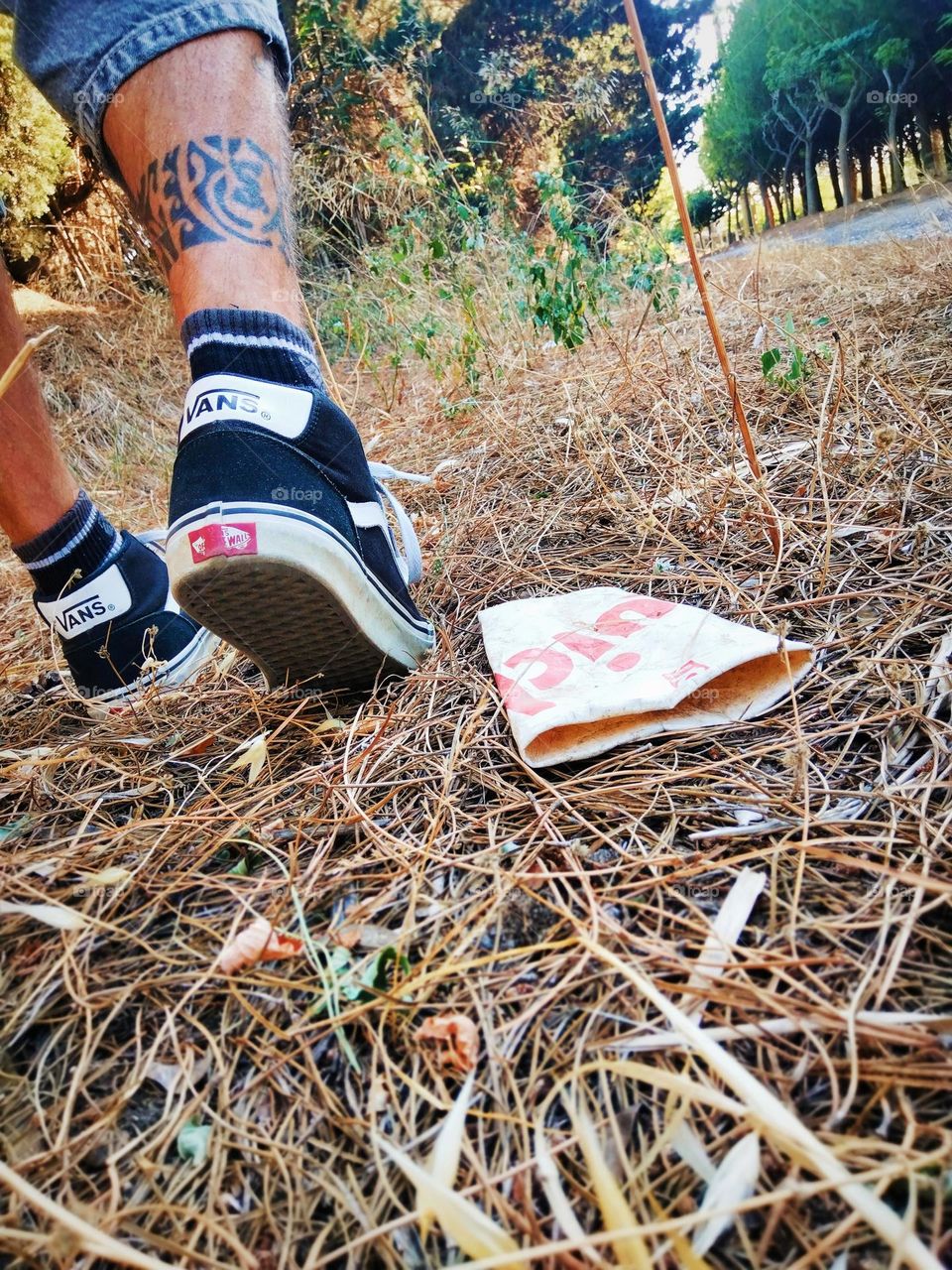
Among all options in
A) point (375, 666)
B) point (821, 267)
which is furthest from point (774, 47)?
point (375, 666)

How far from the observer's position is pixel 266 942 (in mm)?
615

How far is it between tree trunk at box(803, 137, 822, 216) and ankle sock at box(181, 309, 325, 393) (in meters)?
14.9

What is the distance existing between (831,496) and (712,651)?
0.56m

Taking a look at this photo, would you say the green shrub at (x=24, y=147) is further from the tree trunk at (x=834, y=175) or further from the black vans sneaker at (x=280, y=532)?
the tree trunk at (x=834, y=175)

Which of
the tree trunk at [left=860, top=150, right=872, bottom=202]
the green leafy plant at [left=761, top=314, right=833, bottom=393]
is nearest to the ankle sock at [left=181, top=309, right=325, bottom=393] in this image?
the green leafy plant at [left=761, top=314, right=833, bottom=393]

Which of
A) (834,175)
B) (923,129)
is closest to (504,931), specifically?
(923,129)

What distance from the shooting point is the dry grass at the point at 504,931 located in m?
0.44

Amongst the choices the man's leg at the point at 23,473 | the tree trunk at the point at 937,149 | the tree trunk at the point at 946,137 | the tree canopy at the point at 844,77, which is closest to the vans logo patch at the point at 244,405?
the man's leg at the point at 23,473

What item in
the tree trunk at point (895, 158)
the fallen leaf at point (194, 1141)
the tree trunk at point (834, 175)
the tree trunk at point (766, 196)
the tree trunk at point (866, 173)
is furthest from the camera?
the tree trunk at point (766, 196)

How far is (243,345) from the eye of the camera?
2.82 feet

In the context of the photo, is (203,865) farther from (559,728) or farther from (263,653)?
(559,728)

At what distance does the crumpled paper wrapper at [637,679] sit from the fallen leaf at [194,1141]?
44cm

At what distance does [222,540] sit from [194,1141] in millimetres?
544

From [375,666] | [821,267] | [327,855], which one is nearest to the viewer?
[327,855]
